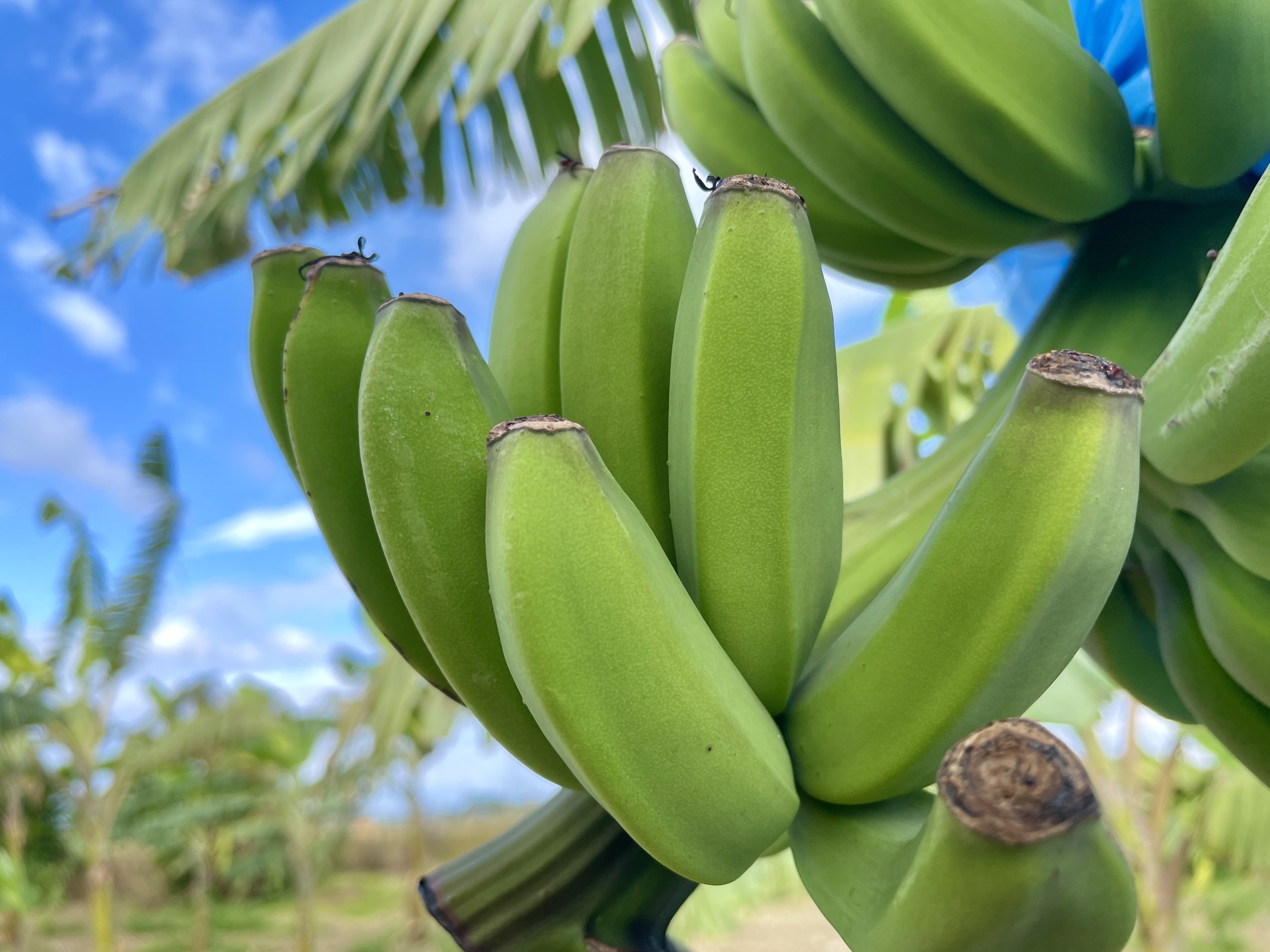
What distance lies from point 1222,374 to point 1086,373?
11cm

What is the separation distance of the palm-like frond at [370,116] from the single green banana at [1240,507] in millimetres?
1001

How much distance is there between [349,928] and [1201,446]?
10.8 m

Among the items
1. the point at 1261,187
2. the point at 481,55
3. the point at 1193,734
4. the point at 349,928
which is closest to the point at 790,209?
the point at 1261,187

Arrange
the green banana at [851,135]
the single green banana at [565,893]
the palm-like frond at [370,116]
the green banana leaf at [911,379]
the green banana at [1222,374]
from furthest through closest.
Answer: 1. the green banana leaf at [911,379]
2. the palm-like frond at [370,116]
3. the green banana at [851,135]
4. the single green banana at [565,893]
5. the green banana at [1222,374]

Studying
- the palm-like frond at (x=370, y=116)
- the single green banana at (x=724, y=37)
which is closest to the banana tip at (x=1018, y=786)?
the single green banana at (x=724, y=37)

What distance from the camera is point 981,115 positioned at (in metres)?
0.60

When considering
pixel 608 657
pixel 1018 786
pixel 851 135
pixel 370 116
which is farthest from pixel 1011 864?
pixel 370 116

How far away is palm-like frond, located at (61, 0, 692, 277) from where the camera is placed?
4.81ft

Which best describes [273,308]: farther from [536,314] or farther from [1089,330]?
[1089,330]

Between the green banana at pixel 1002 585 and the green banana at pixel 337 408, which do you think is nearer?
the green banana at pixel 1002 585

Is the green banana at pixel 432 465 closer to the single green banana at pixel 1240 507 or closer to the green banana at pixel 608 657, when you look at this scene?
the green banana at pixel 608 657

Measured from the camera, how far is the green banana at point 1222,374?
47 centimetres

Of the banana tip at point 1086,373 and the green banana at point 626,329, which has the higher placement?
the green banana at point 626,329

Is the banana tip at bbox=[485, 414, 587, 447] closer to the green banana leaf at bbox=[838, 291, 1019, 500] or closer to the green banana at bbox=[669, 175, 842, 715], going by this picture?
the green banana at bbox=[669, 175, 842, 715]
